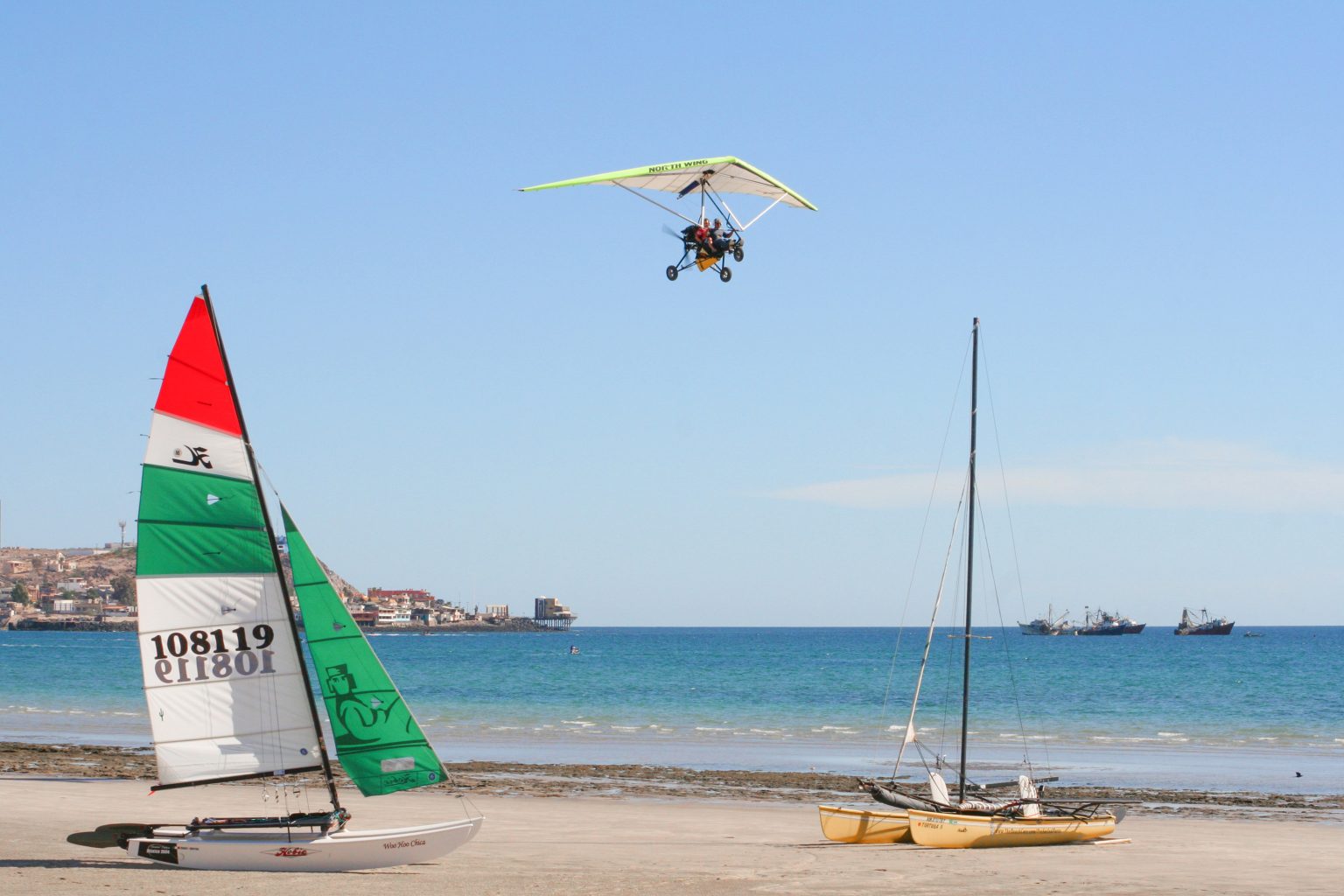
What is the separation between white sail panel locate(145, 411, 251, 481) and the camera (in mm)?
15305

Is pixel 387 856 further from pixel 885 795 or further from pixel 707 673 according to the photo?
pixel 707 673

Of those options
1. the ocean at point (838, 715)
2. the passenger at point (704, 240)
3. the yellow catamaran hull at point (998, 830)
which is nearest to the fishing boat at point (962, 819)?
the yellow catamaran hull at point (998, 830)

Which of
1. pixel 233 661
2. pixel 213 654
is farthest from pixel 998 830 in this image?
pixel 213 654

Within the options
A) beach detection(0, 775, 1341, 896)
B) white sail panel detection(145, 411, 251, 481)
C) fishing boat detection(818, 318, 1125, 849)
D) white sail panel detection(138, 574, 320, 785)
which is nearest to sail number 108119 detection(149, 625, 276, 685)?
white sail panel detection(138, 574, 320, 785)

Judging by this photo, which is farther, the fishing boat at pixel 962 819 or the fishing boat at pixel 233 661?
the fishing boat at pixel 962 819

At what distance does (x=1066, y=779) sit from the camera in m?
31.0

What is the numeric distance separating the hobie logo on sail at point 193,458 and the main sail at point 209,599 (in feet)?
0.04

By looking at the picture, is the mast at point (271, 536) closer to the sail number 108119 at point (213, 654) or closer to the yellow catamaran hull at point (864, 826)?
the sail number 108119 at point (213, 654)

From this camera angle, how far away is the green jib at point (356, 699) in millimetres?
15484

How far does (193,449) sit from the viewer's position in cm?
1545

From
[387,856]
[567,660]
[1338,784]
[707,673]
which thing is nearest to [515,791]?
[387,856]

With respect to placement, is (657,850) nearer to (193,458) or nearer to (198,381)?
(193,458)

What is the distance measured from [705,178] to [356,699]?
16729mm

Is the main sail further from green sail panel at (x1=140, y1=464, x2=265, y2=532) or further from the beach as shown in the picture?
the beach
